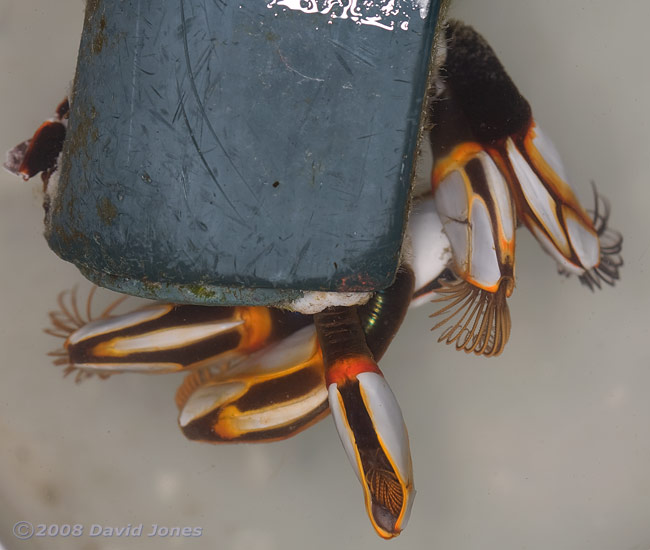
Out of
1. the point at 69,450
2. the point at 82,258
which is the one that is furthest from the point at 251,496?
the point at 82,258

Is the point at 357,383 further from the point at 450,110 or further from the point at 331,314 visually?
the point at 450,110

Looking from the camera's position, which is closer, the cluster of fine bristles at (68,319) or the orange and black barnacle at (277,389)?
the orange and black barnacle at (277,389)

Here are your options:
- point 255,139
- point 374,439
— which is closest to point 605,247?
point 374,439

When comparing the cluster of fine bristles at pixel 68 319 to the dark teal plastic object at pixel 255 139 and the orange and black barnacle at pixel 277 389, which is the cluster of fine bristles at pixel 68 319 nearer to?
the orange and black barnacle at pixel 277 389

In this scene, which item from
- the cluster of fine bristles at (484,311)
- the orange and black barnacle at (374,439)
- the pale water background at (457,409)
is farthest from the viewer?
the pale water background at (457,409)

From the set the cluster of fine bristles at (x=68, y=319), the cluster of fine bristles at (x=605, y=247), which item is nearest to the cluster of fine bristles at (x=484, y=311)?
the cluster of fine bristles at (x=605, y=247)

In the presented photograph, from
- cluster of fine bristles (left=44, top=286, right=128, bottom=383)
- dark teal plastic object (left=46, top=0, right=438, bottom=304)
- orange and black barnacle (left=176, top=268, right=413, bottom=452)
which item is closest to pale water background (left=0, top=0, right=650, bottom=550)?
cluster of fine bristles (left=44, top=286, right=128, bottom=383)

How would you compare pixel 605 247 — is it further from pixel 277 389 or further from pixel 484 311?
pixel 277 389
